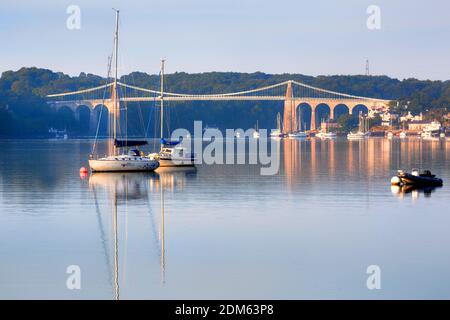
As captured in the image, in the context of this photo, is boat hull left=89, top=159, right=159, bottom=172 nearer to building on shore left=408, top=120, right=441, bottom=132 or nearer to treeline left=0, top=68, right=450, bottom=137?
treeline left=0, top=68, right=450, bottom=137

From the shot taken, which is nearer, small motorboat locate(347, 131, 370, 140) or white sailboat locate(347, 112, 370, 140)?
small motorboat locate(347, 131, 370, 140)

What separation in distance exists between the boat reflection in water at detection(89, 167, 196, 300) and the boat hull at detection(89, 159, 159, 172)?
0.18 meters

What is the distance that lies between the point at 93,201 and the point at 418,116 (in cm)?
13256

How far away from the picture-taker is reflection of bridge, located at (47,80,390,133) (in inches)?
5300

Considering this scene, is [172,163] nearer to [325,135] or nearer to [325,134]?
[325,135]

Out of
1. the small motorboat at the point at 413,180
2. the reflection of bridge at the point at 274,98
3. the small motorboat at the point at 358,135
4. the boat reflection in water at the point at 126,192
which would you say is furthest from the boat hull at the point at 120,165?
the small motorboat at the point at 358,135

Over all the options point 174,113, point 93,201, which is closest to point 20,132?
point 174,113

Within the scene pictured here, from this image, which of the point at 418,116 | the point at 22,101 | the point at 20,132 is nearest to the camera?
the point at 20,132

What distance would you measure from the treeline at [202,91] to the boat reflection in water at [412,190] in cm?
9808

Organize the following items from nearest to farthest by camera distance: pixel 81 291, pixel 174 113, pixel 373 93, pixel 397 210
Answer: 1. pixel 81 291
2. pixel 397 210
3. pixel 174 113
4. pixel 373 93

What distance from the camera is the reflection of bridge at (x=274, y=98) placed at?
135 metres

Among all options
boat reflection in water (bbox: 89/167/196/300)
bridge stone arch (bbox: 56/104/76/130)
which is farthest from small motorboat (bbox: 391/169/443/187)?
bridge stone arch (bbox: 56/104/76/130)

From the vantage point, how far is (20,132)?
117688 millimetres

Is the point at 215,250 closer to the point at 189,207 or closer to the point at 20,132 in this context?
the point at 189,207
